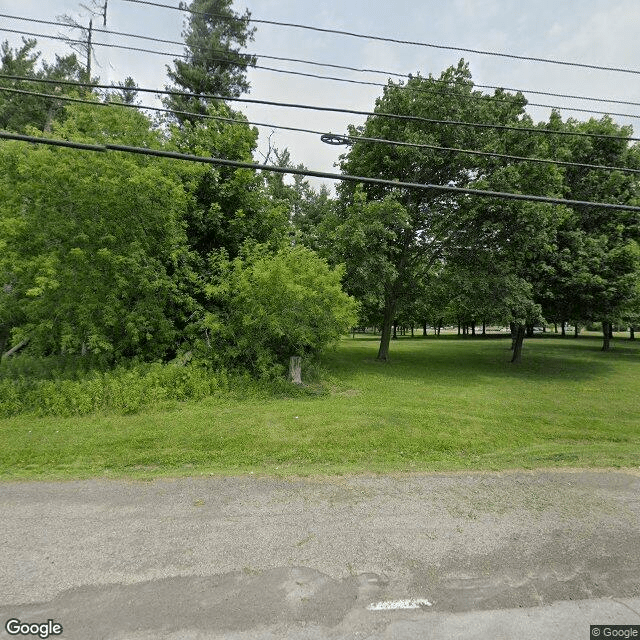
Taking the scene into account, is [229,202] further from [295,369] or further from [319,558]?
[319,558]

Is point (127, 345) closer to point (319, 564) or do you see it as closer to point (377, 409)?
point (377, 409)

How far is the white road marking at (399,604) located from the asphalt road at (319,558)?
1 centimetres

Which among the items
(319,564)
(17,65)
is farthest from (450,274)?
(17,65)

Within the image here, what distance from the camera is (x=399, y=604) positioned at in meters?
2.59

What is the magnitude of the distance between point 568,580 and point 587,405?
25.2ft

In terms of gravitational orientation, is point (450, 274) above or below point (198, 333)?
above

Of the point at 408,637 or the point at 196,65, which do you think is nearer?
the point at 408,637

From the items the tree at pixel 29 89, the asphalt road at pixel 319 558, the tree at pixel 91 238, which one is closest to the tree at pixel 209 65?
the tree at pixel 29 89

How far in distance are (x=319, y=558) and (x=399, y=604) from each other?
0.77 meters

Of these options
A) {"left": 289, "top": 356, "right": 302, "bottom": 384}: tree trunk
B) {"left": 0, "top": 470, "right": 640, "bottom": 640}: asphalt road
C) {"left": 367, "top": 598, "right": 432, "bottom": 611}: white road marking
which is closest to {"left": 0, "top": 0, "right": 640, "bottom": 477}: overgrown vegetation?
{"left": 289, "top": 356, "right": 302, "bottom": 384}: tree trunk

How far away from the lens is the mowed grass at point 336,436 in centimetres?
511

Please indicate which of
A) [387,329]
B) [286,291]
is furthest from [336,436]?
[387,329]

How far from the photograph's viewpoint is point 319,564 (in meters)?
2.99

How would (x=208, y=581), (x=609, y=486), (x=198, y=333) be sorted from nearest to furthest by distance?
1. (x=208, y=581)
2. (x=609, y=486)
3. (x=198, y=333)
